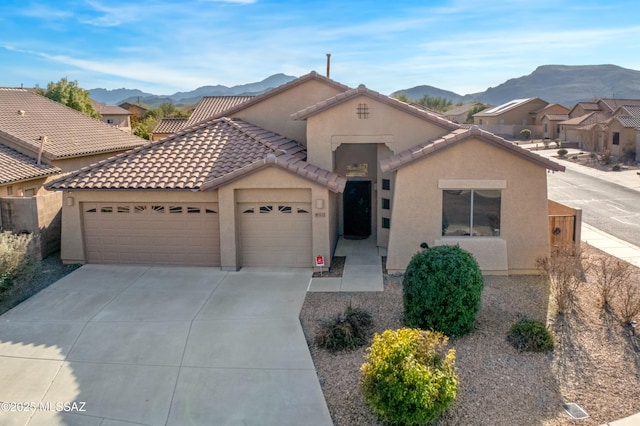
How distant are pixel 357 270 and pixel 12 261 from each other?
854 centimetres

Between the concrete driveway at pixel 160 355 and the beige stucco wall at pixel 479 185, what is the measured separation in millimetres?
3119

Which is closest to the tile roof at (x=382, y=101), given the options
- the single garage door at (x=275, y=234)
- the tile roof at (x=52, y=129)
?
the single garage door at (x=275, y=234)

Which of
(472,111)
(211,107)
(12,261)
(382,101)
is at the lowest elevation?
(12,261)

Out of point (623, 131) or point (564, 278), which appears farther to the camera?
point (623, 131)

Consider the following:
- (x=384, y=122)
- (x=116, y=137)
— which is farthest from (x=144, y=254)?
(x=116, y=137)

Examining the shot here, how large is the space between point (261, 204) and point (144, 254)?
3.74m

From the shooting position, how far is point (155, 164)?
52.6ft

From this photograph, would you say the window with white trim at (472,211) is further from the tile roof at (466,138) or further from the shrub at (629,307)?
the shrub at (629,307)

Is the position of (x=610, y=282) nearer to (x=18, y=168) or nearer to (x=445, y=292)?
(x=445, y=292)

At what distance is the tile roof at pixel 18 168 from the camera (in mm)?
18242

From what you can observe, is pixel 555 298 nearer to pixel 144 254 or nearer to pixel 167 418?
pixel 167 418

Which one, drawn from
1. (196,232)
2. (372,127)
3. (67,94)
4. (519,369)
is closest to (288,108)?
(372,127)

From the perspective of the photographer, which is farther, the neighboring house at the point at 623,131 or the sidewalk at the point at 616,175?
the neighboring house at the point at 623,131

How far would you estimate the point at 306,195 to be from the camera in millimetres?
14984
